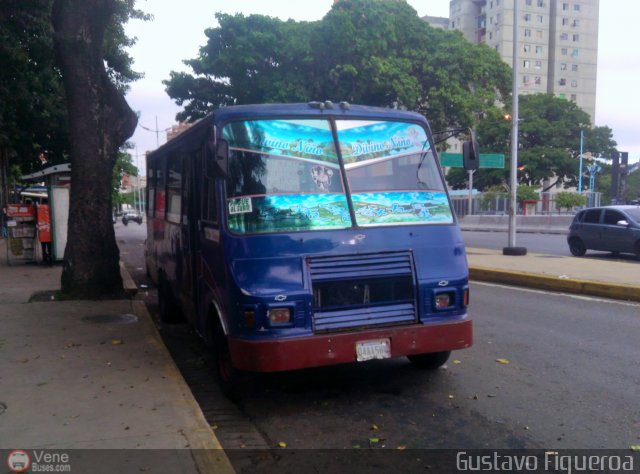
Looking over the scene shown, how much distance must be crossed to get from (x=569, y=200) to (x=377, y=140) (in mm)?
37840

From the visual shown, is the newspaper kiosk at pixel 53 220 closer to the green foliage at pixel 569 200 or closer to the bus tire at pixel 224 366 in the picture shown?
the bus tire at pixel 224 366

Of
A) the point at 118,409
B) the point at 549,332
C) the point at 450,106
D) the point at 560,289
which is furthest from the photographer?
the point at 450,106

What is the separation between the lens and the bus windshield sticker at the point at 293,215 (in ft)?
16.7

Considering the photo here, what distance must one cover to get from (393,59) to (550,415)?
19154 mm

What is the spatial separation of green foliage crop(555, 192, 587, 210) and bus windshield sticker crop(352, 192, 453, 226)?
37602 mm

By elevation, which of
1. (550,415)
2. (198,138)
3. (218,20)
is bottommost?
(550,415)

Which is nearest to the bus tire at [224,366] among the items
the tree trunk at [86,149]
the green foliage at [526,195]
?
the tree trunk at [86,149]

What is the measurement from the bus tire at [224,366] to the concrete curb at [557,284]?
24.9 ft

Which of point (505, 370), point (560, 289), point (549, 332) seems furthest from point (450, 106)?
point (505, 370)

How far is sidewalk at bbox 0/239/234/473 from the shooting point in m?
4.09

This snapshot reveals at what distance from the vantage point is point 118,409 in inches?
189

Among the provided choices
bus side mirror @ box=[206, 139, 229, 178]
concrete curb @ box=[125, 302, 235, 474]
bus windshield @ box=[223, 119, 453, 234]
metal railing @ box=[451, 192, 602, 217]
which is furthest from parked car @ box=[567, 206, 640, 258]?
metal railing @ box=[451, 192, 602, 217]

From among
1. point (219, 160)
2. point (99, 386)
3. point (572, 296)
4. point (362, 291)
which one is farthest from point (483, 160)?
point (99, 386)

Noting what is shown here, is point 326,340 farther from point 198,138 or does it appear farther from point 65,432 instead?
point 198,138
